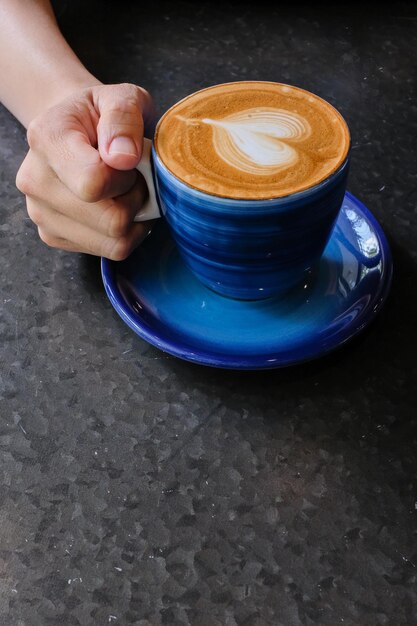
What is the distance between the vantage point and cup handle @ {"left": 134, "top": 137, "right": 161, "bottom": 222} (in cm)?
61

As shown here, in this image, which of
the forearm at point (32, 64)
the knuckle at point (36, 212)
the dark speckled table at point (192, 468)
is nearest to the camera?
the dark speckled table at point (192, 468)

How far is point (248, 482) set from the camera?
0.54 m

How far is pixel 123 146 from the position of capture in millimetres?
598

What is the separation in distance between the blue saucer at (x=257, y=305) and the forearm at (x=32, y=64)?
0.80 ft

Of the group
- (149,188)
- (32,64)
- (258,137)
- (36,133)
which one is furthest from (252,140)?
(32,64)

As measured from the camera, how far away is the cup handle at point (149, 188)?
607mm

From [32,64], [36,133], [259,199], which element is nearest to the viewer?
[259,199]

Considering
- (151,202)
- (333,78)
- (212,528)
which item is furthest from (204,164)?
(333,78)

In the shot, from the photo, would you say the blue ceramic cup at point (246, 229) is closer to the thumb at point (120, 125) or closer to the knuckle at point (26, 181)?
the thumb at point (120, 125)

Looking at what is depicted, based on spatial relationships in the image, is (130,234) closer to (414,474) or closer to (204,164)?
(204,164)

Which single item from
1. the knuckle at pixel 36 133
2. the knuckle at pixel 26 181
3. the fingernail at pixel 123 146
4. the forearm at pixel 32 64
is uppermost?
the fingernail at pixel 123 146

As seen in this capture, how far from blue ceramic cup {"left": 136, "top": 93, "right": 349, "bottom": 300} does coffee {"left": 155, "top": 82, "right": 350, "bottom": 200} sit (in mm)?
10

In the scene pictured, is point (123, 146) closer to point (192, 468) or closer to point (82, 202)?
point (82, 202)

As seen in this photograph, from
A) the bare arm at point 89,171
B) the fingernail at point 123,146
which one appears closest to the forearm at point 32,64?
the bare arm at point 89,171
